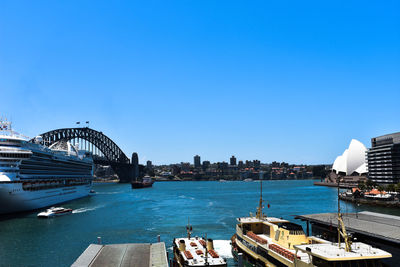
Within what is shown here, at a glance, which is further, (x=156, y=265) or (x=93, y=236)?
(x=93, y=236)

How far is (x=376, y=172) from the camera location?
449 feet

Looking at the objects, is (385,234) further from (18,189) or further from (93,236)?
(18,189)

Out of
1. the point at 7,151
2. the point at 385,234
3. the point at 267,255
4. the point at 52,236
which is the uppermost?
the point at 7,151

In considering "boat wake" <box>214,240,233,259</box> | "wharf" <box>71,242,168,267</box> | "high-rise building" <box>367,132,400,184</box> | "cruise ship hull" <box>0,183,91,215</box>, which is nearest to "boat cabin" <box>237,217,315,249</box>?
"boat wake" <box>214,240,233,259</box>

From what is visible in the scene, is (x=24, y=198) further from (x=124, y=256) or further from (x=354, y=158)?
(x=354, y=158)

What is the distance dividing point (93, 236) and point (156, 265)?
88.5 feet

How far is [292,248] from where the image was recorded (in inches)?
938

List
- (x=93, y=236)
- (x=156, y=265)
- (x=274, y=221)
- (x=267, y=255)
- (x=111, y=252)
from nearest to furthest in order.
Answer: (x=156, y=265), (x=111, y=252), (x=267, y=255), (x=274, y=221), (x=93, y=236)

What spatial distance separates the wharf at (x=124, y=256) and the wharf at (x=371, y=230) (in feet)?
47.2

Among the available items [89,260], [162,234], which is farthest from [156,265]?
[162,234]

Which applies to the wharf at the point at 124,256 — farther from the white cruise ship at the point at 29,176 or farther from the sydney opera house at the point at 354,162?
the sydney opera house at the point at 354,162

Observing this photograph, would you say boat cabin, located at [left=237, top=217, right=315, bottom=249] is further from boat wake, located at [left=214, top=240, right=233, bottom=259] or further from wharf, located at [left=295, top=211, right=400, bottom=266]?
boat wake, located at [left=214, top=240, right=233, bottom=259]

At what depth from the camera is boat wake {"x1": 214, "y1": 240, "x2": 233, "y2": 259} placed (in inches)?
1307

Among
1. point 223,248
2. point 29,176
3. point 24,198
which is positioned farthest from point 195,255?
point 29,176
